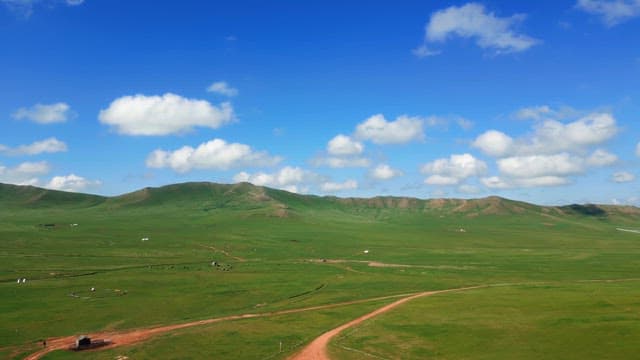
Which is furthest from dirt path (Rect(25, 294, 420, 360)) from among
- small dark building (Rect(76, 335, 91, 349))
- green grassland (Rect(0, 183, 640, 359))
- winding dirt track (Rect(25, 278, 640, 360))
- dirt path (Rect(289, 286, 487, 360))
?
dirt path (Rect(289, 286, 487, 360))

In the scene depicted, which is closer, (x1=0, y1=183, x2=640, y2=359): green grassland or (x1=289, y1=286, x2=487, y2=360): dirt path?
(x1=289, y1=286, x2=487, y2=360): dirt path

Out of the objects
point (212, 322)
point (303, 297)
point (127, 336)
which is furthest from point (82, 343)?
point (303, 297)

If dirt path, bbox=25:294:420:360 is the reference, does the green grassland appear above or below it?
above

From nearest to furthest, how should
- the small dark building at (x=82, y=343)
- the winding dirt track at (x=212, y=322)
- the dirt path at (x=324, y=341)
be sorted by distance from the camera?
1. the dirt path at (x=324, y=341)
2. the winding dirt track at (x=212, y=322)
3. the small dark building at (x=82, y=343)

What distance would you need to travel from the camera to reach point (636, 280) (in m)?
112

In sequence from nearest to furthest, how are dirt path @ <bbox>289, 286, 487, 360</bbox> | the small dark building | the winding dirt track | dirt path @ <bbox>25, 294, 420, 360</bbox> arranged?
dirt path @ <bbox>289, 286, 487, 360</bbox>, the winding dirt track, the small dark building, dirt path @ <bbox>25, 294, 420, 360</bbox>

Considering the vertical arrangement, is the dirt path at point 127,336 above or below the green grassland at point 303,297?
below

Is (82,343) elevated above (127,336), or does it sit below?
above

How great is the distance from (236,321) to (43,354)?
952 inches

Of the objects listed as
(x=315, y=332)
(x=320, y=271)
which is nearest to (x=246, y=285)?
(x=320, y=271)

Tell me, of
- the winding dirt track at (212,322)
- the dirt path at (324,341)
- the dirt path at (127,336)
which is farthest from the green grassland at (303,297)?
the dirt path at (127,336)

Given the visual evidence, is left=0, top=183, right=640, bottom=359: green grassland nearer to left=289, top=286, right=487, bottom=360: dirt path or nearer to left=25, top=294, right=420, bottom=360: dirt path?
left=289, top=286, right=487, bottom=360: dirt path

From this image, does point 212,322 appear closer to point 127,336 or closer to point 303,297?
point 127,336

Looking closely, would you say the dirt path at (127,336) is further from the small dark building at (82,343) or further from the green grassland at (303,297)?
the green grassland at (303,297)
